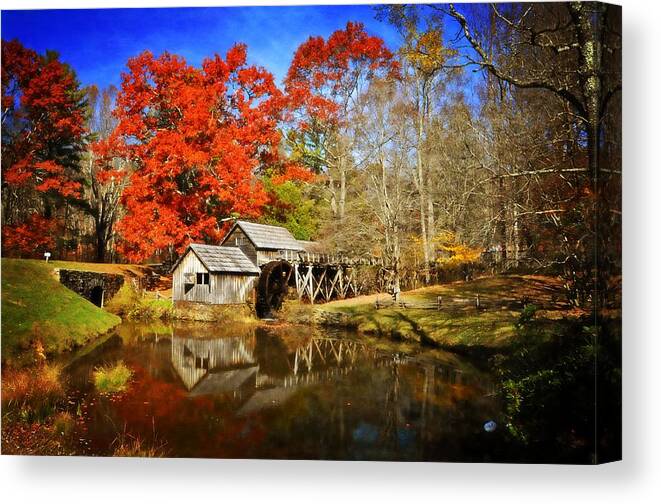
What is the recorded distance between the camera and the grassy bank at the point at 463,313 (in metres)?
4.57

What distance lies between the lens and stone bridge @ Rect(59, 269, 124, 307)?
17.2ft

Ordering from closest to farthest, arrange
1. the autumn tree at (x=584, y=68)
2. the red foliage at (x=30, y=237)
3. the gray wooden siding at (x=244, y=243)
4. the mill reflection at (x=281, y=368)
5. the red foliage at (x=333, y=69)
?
1. the autumn tree at (x=584, y=68)
2. the mill reflection at (x=281, y=368)
3. the red foliage at (x=333, y=69)
4. the red foliage at (x=30, y=237)
5. the gray wooden siding at (x=244, y=243)

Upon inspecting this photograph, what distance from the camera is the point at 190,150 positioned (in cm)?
530

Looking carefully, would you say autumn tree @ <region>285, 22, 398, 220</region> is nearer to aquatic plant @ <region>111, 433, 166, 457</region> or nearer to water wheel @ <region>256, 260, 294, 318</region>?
water wheel @ <region>256, 260, 294, 318</region>

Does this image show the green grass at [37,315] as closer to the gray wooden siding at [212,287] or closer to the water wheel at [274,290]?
the gray wooden siding at [212,287]

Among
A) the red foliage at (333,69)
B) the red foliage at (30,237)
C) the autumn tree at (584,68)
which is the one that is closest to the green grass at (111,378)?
the red foliage at (30,237)

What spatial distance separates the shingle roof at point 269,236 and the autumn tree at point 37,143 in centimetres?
192

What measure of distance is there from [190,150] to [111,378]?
8.38 ft

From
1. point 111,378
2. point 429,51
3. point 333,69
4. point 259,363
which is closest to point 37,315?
point 111,378

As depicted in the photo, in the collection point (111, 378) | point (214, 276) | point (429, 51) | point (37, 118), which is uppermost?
point (429, 51)

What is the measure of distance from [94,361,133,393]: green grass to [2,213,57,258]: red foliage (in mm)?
1463

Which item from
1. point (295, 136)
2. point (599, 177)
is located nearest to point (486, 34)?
point (599, 177)

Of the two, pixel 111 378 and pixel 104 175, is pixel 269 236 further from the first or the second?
pixel 111 378

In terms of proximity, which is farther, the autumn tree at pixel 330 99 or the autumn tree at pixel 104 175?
the autumn tree at pixel 104 175
